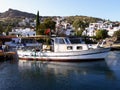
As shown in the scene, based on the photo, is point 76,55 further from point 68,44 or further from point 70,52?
point 68,44

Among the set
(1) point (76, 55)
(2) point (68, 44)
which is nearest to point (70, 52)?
(1) point (76, 55)

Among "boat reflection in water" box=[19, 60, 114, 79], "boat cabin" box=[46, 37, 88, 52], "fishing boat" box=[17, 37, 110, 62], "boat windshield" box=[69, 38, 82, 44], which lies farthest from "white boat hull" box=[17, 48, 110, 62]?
"boat windshield" box=[69, 38, 82, 44]

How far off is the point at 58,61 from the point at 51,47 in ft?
10.2

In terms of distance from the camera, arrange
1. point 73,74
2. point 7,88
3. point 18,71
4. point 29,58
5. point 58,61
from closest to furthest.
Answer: point 7,88 → point 73,74 → point 18,71 → point 58,61 → point 29,58

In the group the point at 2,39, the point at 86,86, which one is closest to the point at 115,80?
the point at 86,86

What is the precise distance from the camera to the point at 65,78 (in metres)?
26.3

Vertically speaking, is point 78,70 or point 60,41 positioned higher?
point 60,41

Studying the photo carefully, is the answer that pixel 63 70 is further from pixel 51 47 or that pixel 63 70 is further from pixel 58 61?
pixel 51 47

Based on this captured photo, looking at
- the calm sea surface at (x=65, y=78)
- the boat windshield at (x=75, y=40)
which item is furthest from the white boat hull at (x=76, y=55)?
the calm sea surface at (x=65, y=78)

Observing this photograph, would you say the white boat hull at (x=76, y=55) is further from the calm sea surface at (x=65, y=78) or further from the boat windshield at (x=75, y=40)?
the calm sea surface at (x=65, y=78)

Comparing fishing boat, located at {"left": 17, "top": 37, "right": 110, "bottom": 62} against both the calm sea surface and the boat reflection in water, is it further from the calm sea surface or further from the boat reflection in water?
the calm sea surface

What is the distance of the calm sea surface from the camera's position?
75.5 feet

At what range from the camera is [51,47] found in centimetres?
4078

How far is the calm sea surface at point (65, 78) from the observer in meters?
23.0
